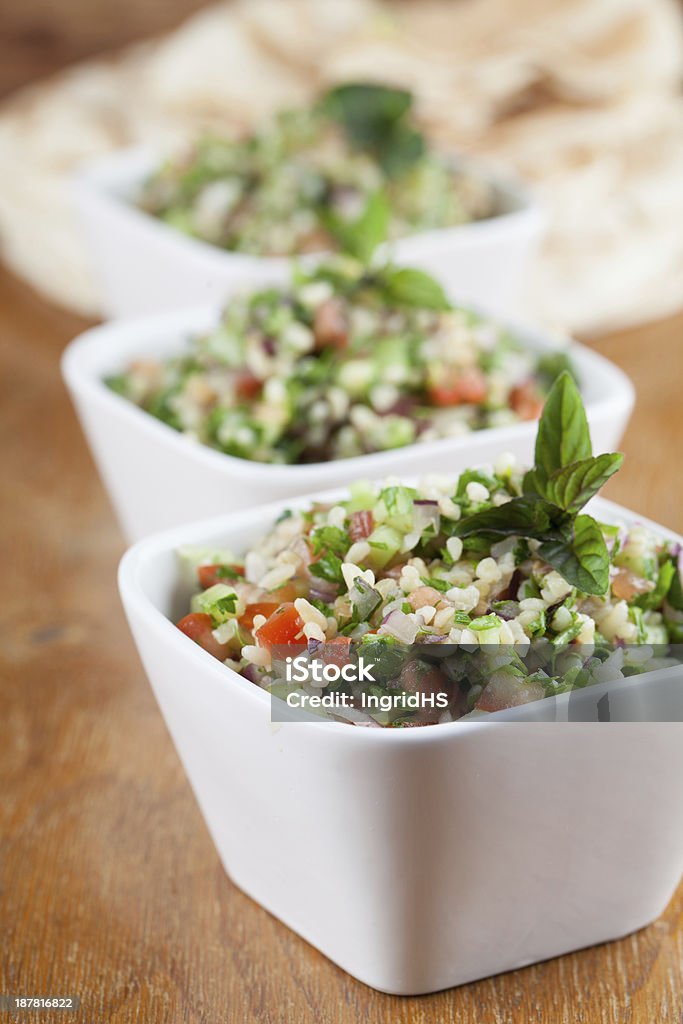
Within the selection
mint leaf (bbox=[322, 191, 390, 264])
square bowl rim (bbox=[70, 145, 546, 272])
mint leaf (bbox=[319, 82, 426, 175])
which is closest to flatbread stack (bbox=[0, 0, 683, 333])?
square bowl rim (bbox=[70, 145, 546, 272])

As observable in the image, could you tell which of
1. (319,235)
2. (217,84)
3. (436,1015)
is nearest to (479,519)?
(436,1015)

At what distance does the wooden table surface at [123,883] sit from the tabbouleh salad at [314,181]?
679 millimetres

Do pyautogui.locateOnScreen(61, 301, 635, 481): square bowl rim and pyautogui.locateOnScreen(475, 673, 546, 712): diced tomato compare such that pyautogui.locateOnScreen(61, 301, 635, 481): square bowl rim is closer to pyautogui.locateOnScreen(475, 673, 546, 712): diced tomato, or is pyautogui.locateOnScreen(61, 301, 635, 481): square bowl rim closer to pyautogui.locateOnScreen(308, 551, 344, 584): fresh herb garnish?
pyautogui.locateOnScreen(308, 551, 344, 584): fresh herb garnish

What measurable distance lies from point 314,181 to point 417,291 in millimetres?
695

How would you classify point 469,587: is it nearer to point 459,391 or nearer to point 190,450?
point 190,450

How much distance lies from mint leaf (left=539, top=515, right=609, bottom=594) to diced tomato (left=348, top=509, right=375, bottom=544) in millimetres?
174

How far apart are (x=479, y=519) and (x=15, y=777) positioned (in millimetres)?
677

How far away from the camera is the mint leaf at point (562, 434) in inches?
53.0

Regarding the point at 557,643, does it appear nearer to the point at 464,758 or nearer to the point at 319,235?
the point at 464,758

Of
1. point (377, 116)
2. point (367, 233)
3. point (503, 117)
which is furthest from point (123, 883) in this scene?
point (503, 117)

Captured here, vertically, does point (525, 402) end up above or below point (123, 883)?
above

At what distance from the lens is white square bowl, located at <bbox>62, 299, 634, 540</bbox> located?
5.69 ft

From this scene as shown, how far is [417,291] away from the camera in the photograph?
6.70 feet

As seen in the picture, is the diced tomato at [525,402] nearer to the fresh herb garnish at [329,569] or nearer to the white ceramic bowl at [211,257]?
the white ceramic bowl at [211,257]
